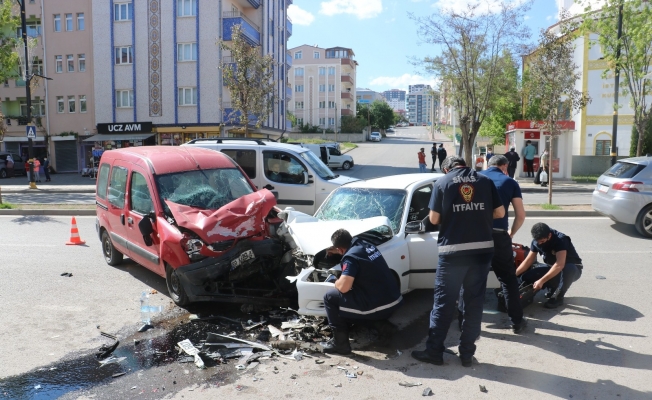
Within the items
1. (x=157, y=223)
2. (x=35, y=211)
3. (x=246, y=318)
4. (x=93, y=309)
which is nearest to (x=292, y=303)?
(x=246, y=318)

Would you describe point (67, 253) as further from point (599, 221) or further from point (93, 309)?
point (599, 221)

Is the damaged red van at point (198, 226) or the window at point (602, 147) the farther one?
the window at point (602, 147)

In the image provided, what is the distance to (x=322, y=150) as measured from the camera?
37750 mm

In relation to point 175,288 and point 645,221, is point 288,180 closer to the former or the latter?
point 175,288

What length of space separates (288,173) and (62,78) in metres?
36.6

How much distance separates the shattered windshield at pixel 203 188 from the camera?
725 centimetres

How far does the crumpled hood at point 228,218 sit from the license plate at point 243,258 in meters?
0.26

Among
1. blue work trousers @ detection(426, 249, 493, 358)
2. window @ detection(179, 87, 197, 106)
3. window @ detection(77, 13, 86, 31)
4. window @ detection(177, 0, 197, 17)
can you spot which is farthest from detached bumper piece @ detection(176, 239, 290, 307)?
window @ detection(77, 13, 86, 31)

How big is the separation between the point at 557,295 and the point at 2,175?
39431 millimetres

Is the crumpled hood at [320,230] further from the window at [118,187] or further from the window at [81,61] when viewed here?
the window at [81,61]

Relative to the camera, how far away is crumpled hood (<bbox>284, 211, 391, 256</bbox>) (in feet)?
20.2

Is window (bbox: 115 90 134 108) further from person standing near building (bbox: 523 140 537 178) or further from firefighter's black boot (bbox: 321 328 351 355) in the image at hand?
firefighter's black boot (bbox: 321 328 351 355)

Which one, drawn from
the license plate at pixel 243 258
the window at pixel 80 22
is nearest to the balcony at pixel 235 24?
the window at pixel 80 22

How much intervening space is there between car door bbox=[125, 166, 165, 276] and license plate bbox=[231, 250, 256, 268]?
46.9 inches
